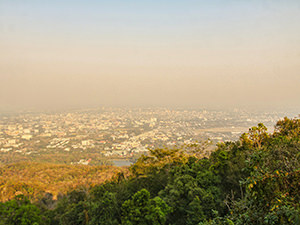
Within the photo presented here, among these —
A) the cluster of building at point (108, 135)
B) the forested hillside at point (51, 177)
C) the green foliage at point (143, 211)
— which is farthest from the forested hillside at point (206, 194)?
the cluster of building at point (108, 135)

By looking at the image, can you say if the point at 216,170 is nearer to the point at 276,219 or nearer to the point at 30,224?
the point at 276,219

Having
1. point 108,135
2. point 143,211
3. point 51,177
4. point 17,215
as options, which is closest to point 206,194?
point 143,211

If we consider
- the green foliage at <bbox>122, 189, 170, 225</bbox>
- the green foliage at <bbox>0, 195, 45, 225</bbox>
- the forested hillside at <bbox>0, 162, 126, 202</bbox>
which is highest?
the green foliage at <bbox>122, 189, 170, 225</bbox>

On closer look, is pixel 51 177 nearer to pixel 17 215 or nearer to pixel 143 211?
pixel 17 215

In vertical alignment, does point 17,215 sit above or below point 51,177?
above

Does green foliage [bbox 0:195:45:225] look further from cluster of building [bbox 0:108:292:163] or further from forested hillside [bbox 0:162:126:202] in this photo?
cluster of building [bbox 0:108:292:163]

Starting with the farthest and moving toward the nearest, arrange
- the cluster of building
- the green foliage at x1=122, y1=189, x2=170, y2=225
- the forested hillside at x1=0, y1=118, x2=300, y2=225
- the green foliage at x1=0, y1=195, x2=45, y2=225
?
the cluster of building → the green foliage at x1=0, y1=195, x2=45, y2=225 → the green foliage at x1=122, y1=189, x2=170, y2=225 → the forested hillside at x1=0, y1=118, x2=300, y2=225

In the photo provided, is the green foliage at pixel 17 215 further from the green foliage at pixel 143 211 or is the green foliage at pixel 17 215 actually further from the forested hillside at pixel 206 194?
the green foliage at pixel 143 211

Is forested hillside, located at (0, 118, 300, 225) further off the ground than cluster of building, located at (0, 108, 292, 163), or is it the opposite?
forested hillside, located at (0, 118, 300, 225)

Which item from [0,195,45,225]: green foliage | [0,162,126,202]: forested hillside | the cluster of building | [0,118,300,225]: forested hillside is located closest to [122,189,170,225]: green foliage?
[0,118,300,225]: forested hillside
